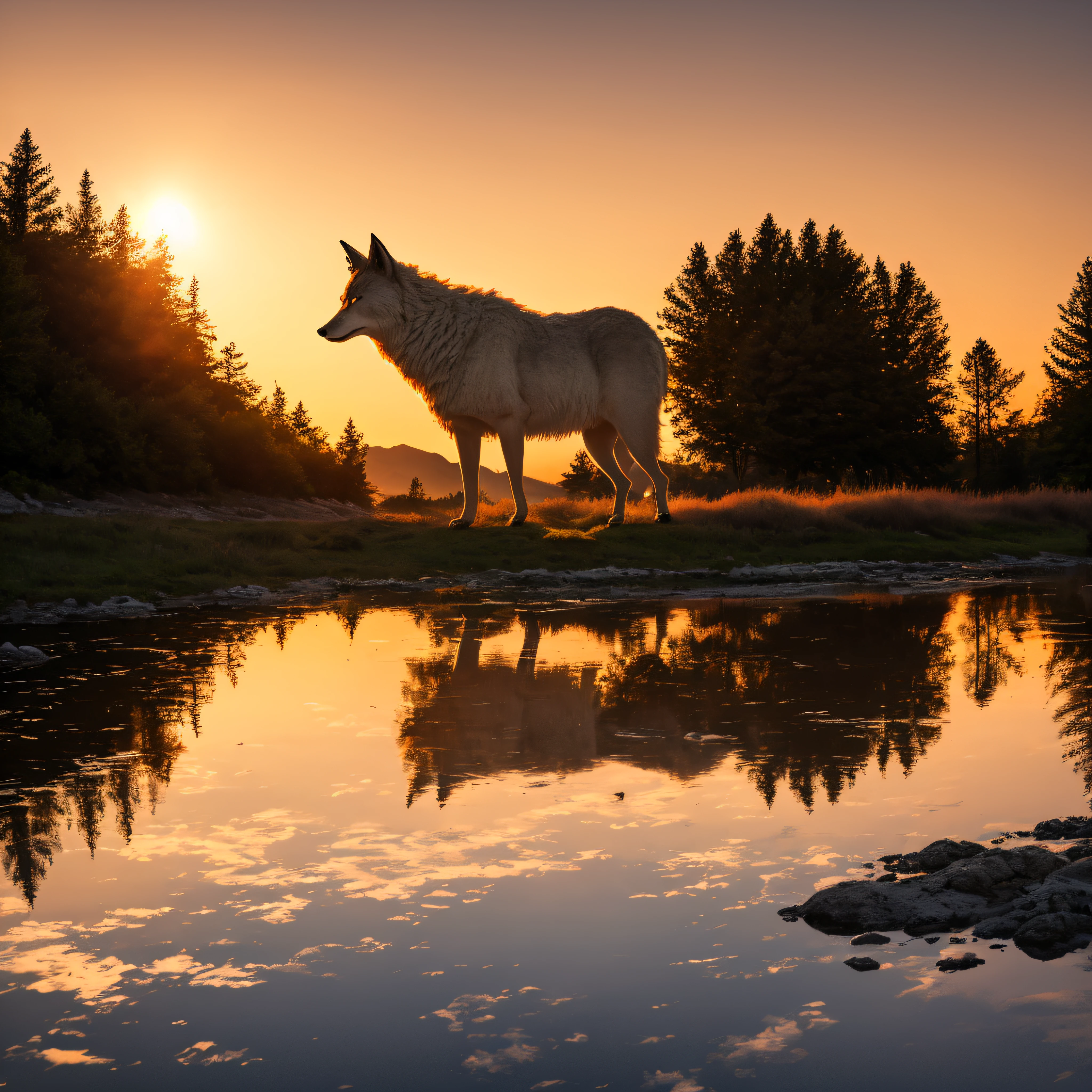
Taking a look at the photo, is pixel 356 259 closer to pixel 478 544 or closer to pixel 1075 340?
pixel 478 544

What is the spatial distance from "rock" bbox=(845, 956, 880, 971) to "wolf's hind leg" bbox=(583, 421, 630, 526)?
14.5 meters

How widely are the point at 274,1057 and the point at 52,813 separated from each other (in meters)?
2.38

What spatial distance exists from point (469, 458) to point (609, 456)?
269 centimetres

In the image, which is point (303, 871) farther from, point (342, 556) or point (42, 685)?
point (342, 556)

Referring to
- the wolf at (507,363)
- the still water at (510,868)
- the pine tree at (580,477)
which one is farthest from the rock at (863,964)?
the pine tree at (580,477)

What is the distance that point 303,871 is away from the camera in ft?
11.8

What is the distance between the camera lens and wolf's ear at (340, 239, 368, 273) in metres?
15.1

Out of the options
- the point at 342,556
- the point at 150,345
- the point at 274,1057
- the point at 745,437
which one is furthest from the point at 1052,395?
the point at 274,1057

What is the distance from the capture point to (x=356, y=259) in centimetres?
1515

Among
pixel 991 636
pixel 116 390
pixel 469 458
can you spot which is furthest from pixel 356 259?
pixel 116 390

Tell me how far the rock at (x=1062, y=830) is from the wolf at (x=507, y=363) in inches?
483

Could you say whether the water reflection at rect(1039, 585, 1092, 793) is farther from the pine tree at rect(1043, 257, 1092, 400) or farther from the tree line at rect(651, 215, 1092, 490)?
the pine tree at rect(1043, 257, 1092, 400)

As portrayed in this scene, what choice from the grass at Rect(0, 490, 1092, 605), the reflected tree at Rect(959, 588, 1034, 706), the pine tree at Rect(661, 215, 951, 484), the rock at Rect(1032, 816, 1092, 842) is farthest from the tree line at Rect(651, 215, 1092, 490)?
the rock at Rect(1032, 816, 1092, 842)

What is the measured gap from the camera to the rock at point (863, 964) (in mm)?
2865
